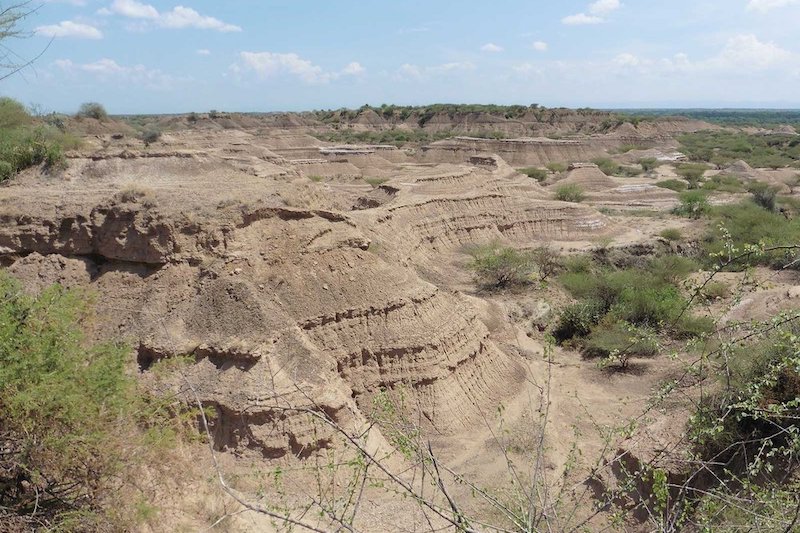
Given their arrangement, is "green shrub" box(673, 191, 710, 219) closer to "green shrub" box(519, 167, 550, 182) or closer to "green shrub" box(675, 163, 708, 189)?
"green shrub" box(675, 163, 708, 189)

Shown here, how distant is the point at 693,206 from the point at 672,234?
7586mm

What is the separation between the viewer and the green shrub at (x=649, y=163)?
59116 millimetres

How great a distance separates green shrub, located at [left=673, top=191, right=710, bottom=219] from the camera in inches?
1379

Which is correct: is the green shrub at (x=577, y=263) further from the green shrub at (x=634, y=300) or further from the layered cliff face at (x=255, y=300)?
the layered cliff face at (x=255, y=300)

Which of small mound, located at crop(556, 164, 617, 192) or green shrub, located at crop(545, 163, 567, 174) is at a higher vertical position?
green shrub, located at crop(545, 163, 567, 174)

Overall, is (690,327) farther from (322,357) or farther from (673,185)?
(673,185)

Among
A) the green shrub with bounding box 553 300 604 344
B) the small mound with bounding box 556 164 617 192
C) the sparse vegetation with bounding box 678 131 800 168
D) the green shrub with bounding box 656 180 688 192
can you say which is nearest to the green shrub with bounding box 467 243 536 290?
the green shrub with bounding box 553 300 604 344

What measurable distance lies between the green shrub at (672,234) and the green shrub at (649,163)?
31.0 m

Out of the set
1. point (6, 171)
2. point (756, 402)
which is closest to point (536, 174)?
point (6, 171)

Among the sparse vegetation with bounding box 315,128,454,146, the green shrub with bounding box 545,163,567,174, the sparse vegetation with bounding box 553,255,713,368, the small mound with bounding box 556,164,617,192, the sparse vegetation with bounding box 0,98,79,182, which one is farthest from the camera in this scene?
the sparse vegetation with bounding box 315,128,454,146

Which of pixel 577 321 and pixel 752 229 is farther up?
pixel 752 229

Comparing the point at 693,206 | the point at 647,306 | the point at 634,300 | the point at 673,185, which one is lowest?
the point at 647,306

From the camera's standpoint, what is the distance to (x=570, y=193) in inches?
1583

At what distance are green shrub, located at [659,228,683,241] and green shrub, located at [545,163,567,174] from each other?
22844mm
